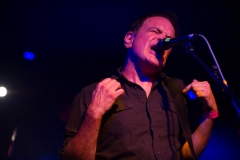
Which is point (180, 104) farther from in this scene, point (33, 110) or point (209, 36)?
point (33, 110)

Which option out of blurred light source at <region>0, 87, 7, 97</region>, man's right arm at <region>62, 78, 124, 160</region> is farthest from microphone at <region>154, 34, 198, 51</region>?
blurred light source at <region>0, 87, 7, 97</region>

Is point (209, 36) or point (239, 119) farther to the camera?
point (209, 36)

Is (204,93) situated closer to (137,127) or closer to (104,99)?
(137,127)

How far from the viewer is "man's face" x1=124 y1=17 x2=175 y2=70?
234 centimetres

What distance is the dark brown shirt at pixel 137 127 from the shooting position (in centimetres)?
184

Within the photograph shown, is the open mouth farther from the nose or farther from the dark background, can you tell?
the dark background

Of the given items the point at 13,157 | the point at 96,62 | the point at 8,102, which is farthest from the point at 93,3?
the point at 13,157

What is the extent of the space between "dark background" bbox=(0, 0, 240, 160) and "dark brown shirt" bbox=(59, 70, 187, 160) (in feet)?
8.03

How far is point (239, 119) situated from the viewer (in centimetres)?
150

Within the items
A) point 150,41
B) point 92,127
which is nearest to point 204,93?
point 150,41

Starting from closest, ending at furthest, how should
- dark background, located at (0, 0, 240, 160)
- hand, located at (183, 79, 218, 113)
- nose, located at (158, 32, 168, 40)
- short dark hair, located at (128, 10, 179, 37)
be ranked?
hand, located at (183, 79, 218, 113), nose, located at (158, 32, 168, 40), short dark hair, located at (128, 10, 179, 37), dark background, located at (0, 0, 240, 160)

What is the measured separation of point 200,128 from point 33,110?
154 inches

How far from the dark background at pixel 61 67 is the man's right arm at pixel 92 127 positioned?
262 cm

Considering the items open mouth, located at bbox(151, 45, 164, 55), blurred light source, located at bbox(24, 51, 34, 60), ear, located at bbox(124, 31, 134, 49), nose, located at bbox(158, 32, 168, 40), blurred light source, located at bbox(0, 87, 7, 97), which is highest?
blurred light source, located at bbox(24, 51, 34, 60)
